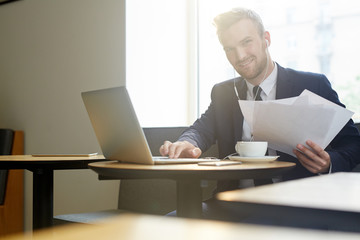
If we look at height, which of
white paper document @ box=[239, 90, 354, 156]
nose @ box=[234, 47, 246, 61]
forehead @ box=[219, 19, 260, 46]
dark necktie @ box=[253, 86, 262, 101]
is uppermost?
forehead @ box=[219, 19, 260, 46]

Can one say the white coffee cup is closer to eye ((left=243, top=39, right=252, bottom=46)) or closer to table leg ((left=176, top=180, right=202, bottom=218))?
table leg ((left=176, top=180, right=202, bottom=218))

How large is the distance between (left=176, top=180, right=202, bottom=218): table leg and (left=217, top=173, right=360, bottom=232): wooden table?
0.77m

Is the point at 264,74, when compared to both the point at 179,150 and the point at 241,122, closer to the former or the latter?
the point at 241,122

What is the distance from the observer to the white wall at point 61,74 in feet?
10.2

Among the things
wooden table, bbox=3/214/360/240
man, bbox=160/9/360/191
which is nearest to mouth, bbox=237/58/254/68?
man, bbox=160/9/360/191

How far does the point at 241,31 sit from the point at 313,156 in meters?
0.79

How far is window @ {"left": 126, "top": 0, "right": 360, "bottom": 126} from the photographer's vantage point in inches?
106

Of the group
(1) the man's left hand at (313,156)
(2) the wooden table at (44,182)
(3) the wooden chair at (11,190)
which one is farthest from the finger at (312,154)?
(3) the wooden chair at (11,190)

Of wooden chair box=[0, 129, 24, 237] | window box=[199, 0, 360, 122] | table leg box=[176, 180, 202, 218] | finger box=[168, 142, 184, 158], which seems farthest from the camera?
wooden chair box=[0, 129, 24, 237]

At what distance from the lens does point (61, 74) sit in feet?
11.1

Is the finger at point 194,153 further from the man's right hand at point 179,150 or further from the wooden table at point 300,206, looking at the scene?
the wooden table at point 300,206

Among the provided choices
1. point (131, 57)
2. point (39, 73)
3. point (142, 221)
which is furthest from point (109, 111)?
point (39, 73)

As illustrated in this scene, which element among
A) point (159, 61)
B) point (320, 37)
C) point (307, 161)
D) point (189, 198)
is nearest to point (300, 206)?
point (189, 198)

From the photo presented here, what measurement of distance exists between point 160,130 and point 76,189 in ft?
3.61
